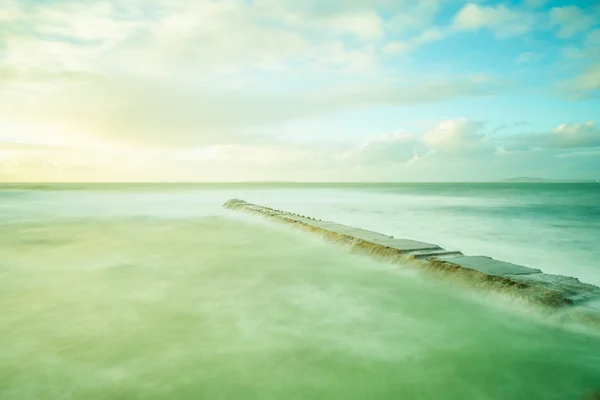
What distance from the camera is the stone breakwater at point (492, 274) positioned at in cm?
460

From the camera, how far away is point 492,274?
567 centimetres

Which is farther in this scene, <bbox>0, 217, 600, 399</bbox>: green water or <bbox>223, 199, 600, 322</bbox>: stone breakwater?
<bbox>223, 199, 600, 322</bbox>: stone breakwater

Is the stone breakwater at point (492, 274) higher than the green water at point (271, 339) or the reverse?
higher

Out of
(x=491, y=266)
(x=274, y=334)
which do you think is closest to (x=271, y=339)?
(x=274, y=334)

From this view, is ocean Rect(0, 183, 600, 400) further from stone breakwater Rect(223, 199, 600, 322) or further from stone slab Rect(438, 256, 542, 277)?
stone slab Rect(438, 256, 542, 277)

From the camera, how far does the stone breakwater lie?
4.60m

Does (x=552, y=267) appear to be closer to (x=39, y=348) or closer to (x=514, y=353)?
(x=514, y=353)

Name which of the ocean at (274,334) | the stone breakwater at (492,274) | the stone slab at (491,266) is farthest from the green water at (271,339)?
the stone slab at (491,266)

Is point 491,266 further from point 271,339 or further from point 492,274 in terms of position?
point 271,339

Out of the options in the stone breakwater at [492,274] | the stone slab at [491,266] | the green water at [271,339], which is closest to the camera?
the green water at [271,339]

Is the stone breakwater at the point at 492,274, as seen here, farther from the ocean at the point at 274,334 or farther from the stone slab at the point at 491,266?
the ocean at the point at 274,334

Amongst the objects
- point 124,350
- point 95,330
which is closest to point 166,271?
point 95,330

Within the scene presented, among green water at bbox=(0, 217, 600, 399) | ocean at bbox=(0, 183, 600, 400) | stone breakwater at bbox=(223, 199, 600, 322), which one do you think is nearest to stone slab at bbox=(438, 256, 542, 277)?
stone breakwater at bbox=(223, 199, 600, 322)

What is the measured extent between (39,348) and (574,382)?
16.9 ft
